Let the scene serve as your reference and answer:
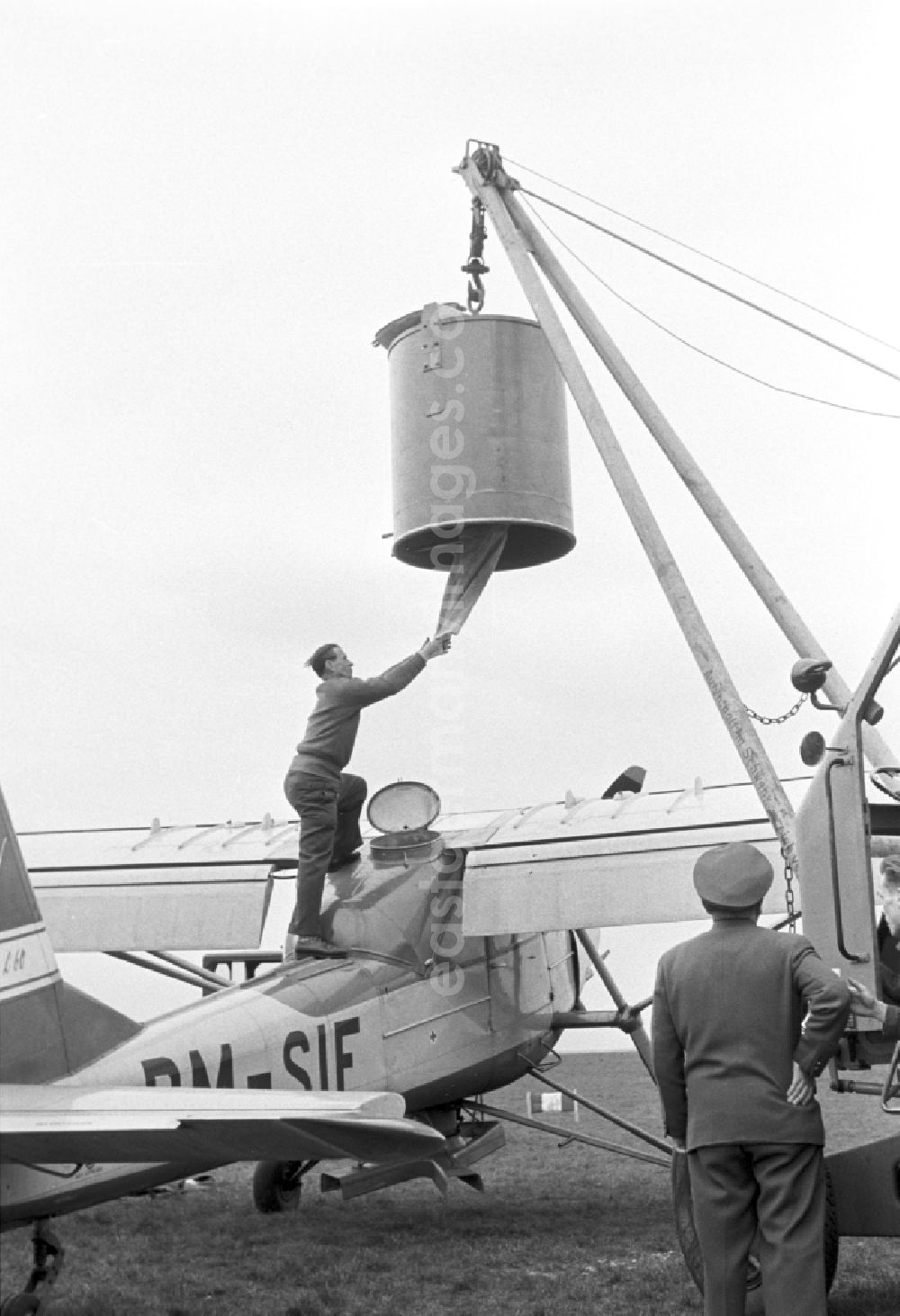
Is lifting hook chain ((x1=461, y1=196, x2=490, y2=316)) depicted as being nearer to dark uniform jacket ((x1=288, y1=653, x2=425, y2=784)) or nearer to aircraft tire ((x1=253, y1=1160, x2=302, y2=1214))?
dark uniform jacket ((x1=288, y1=653, x2=425, y2=784))

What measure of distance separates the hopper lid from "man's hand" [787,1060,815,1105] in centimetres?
569

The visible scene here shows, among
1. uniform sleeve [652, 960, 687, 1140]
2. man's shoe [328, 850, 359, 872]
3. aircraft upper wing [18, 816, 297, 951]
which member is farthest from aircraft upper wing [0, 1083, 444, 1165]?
aircraft upper wing [18, 816, 297, 951]

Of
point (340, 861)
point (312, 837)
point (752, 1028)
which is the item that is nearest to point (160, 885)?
point (340, 861)

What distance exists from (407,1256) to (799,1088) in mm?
5040

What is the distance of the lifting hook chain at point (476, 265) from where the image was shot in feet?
34.7

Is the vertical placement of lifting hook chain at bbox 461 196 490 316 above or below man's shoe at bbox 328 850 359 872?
above

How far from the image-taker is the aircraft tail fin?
21.2ft

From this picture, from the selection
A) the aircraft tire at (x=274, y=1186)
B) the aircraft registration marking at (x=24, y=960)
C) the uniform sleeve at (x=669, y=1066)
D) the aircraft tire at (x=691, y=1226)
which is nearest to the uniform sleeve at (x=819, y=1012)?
the uniform sleeve at (x=669, y=1066)

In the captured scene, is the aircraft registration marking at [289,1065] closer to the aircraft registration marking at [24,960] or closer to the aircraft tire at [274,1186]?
the aircraft registration marking at [24,960]

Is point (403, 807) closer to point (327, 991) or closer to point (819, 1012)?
point (327, 991)

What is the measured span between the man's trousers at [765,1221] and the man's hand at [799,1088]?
5.6 inches

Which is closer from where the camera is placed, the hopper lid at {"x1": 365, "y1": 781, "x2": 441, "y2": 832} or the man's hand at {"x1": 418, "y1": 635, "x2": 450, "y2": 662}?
the man's hand at {"x1": 418, "y1": 635, "x2": 450, "y2": 662}

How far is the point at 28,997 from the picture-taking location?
6656 millimetres

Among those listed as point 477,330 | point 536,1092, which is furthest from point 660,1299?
point 536,1092
